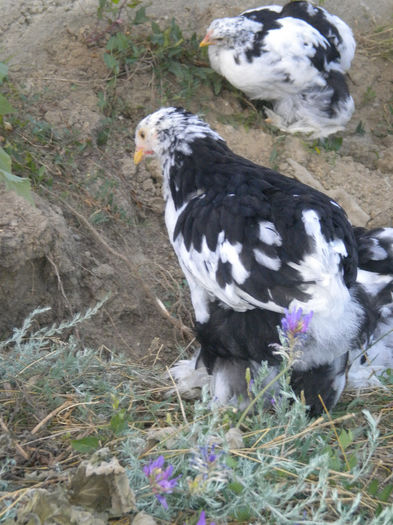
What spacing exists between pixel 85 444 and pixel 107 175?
2.28 meters

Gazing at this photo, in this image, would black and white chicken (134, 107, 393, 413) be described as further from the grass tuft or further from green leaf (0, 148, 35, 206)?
green leaf (0, 148, 35, 206)

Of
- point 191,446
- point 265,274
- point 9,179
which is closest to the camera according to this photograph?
point 9,179

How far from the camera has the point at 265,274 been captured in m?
2.67

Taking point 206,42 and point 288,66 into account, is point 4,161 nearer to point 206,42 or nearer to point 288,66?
point 206,42

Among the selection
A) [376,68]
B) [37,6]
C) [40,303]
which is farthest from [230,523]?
[376,68]

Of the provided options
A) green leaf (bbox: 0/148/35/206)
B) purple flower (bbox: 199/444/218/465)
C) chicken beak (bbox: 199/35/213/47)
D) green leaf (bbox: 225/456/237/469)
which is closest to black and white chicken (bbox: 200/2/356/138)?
chicken beak (bbox: 199/35/213/47)

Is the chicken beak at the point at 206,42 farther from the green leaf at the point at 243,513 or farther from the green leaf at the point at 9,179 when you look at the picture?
the green leaf at the point at 243,513

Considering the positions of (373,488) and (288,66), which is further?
(288,66)

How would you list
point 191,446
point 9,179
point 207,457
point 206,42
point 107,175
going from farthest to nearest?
point 206,42 → point 107,175 → point 191,446 → point 9,179 → point 207,457

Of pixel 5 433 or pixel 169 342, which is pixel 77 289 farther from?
pixel 5 433

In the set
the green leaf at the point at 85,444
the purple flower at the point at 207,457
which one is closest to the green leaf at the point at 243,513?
the purple flower at the point at 207,457

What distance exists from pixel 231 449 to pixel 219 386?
2.31 ft

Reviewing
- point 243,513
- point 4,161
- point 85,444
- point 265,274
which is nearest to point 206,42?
point 265,274

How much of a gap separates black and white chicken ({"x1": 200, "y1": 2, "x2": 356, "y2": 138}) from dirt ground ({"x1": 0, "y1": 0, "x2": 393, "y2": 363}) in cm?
19
